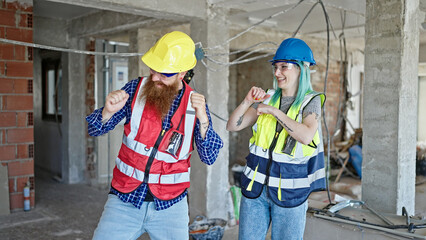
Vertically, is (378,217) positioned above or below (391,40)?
below

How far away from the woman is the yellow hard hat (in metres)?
0.46

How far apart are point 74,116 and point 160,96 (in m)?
4.65

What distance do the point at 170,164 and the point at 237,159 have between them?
20.6 ft

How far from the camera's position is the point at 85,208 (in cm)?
474

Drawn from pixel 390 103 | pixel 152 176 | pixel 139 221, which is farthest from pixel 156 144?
pixel 390 103

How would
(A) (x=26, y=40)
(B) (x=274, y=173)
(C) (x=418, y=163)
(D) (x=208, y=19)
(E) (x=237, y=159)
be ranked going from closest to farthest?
(B) (x=274, y=173)
(D) (x=208, y=19)
(A) (x=26, y=40)
(C) (x=418, y=163)
(E) (x=237, y=159)

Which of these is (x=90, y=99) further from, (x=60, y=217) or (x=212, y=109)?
(x=212, y=109)

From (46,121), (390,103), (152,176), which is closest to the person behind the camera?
(152,176)

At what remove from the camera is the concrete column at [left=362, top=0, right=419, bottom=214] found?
3.02m

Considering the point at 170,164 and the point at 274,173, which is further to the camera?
the point at 274,173

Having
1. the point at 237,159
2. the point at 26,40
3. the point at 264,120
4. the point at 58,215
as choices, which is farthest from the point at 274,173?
the point at 237,159

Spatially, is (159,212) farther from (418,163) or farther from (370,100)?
(418,163)

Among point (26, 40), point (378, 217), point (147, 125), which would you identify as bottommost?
point (378, 217)

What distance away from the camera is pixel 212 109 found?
13.2ft
